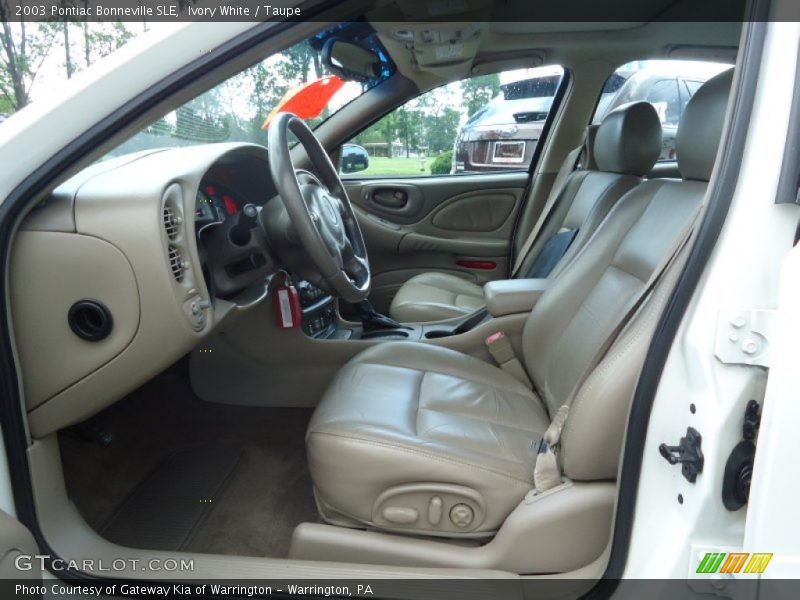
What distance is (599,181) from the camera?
210cm

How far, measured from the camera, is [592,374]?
3.33ft

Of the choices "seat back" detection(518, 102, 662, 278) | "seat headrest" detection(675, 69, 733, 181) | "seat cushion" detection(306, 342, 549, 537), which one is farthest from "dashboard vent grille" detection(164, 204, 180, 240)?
"seat back" detection(518, 102, 662, 278)

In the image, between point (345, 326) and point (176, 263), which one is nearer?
point (176, 263)

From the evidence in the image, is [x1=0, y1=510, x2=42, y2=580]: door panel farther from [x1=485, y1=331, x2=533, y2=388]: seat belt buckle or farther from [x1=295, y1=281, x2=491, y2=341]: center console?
[x1=485, y1=331, x2=533, y2=388]: seat belt buckle

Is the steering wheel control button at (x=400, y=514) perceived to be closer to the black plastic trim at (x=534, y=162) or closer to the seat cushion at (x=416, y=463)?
the seat cushion at (x=416, y=463)

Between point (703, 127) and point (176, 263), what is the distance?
1077 millimetres

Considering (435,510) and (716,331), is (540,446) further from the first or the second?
(716,331)

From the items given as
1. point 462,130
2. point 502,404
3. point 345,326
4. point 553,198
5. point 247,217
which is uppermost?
point 462,130

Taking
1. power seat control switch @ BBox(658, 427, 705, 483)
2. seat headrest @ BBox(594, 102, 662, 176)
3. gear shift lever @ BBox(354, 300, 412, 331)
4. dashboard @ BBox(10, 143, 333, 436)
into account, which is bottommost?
gear shift lever @ BBox(354, 300, 412, 331)

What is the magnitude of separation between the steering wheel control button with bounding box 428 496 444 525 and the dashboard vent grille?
70 cm

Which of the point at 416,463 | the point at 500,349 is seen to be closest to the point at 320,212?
the point at 416,463

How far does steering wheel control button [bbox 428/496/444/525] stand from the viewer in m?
1.06

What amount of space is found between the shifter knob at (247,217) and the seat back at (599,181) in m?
0.95

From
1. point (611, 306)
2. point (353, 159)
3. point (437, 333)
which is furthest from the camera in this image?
point (353, 159)
